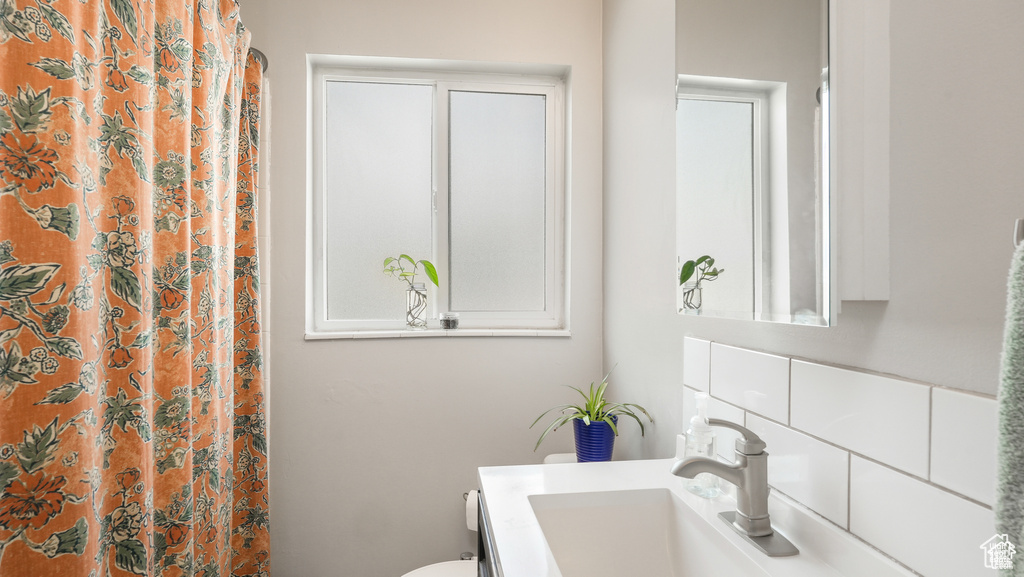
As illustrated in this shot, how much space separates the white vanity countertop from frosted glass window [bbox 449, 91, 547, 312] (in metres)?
1.00

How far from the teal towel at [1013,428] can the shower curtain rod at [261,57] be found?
1953 mm

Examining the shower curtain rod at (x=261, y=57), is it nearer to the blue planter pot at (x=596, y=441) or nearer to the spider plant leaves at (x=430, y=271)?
the spider plant leaves at (x=430, y=271)

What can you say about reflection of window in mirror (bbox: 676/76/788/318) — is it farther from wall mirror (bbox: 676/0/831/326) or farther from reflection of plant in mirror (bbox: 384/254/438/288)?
reflection of plant in mirror (bbox: 384/254/438/288)

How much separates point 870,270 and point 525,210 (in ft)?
4.85

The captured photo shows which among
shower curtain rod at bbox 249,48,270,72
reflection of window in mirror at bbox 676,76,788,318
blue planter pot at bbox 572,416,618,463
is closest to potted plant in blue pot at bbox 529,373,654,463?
blue planter pot at bbox 572,416,618,463

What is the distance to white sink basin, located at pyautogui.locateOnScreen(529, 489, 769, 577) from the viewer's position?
0.91 meters

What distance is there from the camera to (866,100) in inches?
25.9

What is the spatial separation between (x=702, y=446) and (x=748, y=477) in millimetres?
154

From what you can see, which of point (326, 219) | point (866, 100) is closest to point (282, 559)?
point (326, 219)

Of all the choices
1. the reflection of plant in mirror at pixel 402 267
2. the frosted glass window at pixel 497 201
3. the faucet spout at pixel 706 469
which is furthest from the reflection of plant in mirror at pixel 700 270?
the reflection of plant in mirror at pixel 402 267

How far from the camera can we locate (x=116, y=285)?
0.97 meters

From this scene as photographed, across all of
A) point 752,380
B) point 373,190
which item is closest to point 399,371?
point 373,190

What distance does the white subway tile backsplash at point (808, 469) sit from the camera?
72 centimetres

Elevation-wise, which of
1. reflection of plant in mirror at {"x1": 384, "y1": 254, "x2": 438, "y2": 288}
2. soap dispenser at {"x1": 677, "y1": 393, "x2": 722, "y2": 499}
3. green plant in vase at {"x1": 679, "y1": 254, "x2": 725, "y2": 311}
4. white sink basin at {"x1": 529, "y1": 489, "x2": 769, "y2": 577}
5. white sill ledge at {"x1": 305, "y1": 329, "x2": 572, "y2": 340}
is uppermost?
reflection of plant in mirror at {"x1": 384, "y1": 254, "x2": 438, "y2": 288}
